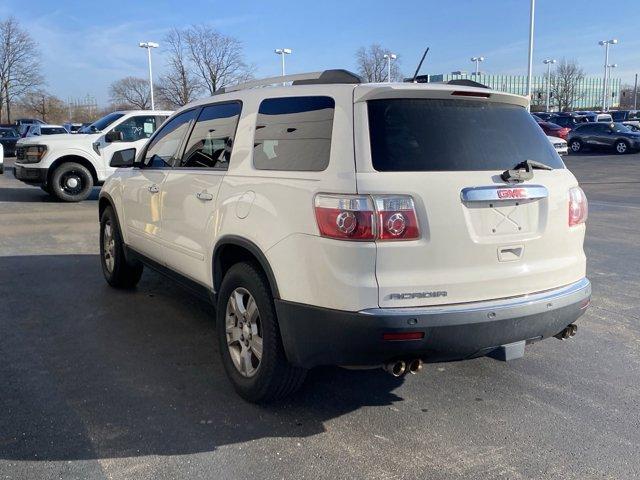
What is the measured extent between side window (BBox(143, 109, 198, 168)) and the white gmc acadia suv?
39.2 inches

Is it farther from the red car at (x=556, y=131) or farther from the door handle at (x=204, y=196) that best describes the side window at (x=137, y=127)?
the red car at (x=556, y=131)

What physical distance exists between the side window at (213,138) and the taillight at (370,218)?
1218 mm

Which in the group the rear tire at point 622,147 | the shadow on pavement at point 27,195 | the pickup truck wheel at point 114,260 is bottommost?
the shadow on pavement at point 27,195

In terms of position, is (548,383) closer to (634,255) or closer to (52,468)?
(52,468)

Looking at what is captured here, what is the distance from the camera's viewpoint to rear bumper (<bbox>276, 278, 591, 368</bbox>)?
2.90m

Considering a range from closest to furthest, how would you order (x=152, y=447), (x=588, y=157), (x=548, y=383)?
(x=152, y=447) < (x=548, y=383) < (x=588, y=157)

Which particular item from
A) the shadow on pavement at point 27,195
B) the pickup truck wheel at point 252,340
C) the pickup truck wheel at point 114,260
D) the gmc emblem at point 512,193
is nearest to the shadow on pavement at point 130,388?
the pickup truck wheel at point 252,340

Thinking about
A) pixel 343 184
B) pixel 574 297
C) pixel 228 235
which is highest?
pixel 343 184

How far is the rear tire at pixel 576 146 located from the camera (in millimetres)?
31484

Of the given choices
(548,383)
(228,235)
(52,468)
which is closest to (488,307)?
(548,383)

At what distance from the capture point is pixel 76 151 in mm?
13406

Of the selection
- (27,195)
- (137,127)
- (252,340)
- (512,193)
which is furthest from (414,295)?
(27,195)

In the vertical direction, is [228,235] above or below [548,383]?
above

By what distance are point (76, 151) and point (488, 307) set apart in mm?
12312
